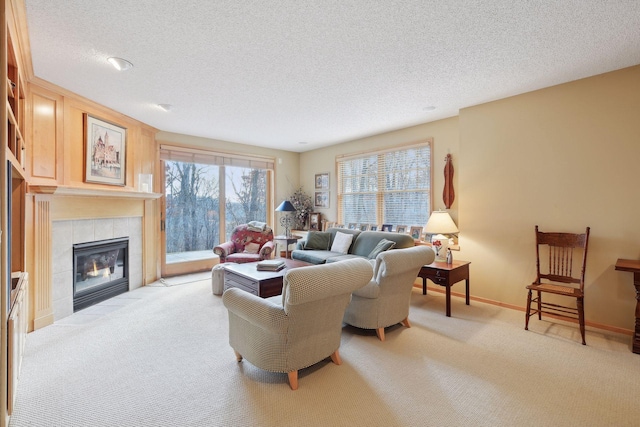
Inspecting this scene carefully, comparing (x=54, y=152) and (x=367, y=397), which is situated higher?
(x=54, y=152)

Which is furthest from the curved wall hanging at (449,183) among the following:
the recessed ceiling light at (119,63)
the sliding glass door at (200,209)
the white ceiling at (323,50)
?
the recessed ceiling light at (119,63)

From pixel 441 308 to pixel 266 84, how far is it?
3.38m

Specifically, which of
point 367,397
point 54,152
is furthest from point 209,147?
point 367,397

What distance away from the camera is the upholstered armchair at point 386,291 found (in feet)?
9.00

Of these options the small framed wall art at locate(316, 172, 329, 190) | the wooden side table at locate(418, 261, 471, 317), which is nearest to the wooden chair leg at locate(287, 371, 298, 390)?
the wooden side table at locate(418, 261, 471, 317)

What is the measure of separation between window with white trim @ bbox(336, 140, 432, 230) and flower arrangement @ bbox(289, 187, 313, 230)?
88 centimetres

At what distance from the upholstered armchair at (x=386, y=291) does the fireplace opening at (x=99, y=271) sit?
3.38m

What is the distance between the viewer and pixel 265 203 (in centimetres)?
680

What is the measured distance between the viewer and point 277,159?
22.3 ft

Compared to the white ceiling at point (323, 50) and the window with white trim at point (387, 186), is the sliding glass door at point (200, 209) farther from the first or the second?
the window with white trim at point (387, 186)

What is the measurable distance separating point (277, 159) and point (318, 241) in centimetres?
240

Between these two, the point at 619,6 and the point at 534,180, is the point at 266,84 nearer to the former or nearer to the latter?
the point at 619,6

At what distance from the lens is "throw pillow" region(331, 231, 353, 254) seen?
5.05 meters

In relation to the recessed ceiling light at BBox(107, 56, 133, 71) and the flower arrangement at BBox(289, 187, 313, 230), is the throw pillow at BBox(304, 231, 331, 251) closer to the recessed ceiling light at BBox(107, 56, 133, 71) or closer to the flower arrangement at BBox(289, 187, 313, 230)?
the flower arrangement at BBox(289, 187, 313, 230)
